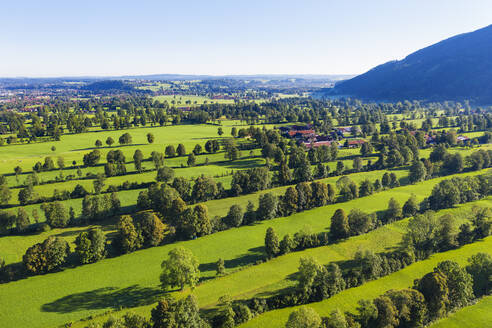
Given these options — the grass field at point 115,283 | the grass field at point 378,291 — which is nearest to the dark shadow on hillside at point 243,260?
the grass field at point 115,283

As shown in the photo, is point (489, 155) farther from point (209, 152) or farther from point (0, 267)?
point (0, 267)

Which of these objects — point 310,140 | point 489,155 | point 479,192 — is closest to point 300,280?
point 479,192

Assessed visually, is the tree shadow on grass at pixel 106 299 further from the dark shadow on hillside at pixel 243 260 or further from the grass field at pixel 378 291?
the grass field at pixel 378 291

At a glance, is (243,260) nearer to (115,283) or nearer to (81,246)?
(115,283)

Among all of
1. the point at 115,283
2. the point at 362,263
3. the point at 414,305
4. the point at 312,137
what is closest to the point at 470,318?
the point at 414,305

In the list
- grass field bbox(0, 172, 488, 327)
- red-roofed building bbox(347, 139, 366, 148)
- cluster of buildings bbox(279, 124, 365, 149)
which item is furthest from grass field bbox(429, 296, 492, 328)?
red-roofed building bbox(347, 139, 366, 148)

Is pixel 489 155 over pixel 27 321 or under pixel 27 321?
over
